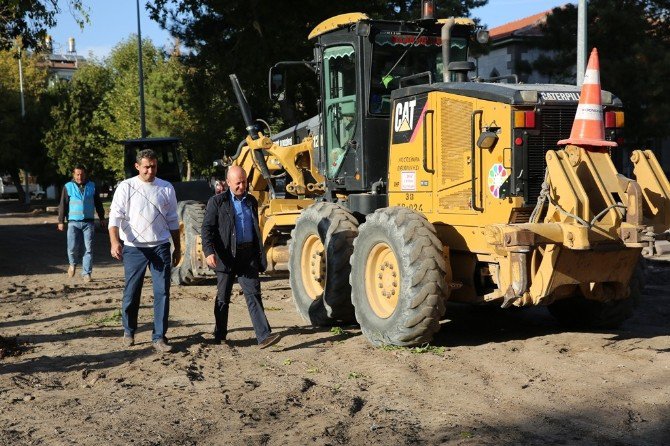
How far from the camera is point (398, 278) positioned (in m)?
8.66

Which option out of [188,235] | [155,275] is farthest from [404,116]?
[188,235]

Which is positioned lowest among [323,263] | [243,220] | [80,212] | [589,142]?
[323,263]

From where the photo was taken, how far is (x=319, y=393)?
6.96 meters

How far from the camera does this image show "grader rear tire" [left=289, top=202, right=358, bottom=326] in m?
9.67

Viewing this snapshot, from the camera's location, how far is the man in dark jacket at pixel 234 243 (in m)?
8.94

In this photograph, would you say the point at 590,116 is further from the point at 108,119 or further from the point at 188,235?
the point at 108,119

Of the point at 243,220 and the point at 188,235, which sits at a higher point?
the point at 243,220

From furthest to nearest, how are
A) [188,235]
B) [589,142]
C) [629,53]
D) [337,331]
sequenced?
[629,53], [188,235], [337,331], [589,142]

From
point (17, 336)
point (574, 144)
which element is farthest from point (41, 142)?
point (574, 144)

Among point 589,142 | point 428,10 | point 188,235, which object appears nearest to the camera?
point 589,142

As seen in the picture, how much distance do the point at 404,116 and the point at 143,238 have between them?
2861 millimetres

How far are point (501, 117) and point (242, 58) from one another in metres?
19.0

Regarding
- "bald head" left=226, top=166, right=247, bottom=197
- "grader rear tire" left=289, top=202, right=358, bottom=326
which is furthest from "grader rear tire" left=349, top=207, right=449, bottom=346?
"bald head" left=226, top=166, right=247, bottom=197

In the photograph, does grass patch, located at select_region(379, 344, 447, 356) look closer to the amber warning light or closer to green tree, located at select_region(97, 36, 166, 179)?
the amber warning light
